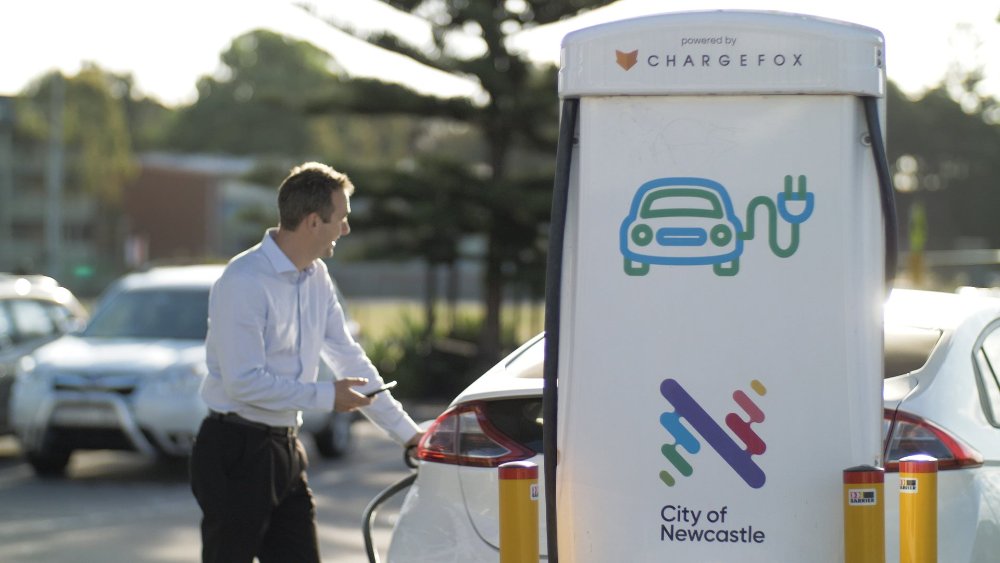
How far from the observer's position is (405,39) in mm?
22016

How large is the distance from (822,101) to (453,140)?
82.5ft

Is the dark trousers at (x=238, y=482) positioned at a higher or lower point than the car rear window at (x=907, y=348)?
lower

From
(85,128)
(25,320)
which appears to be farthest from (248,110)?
(25,320)

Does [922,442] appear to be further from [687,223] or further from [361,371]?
[361,371]

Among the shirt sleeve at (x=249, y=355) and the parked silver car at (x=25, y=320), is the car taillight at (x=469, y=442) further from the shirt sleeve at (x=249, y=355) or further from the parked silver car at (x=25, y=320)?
the parked silver car at (x=25, y=320)

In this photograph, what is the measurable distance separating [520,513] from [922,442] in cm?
155

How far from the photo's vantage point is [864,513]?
4.23 meters

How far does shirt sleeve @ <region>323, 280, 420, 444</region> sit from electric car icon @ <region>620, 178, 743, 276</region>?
1.62 metres

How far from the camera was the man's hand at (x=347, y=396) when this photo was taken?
5.13m

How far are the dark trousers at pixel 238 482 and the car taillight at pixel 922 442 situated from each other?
6.51ft

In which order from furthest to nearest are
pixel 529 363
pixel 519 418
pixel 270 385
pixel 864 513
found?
pixel 529 363
pixel 519 418
pixel 270 385
pixel 864 513

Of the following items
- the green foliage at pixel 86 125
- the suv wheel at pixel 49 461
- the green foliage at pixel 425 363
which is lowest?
the suv wheel at pixel 49 461

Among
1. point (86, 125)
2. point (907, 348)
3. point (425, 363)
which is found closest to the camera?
point (907, 348)

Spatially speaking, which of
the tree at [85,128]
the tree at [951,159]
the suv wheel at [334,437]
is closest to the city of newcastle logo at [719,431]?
the suv wheel at [334,437]
